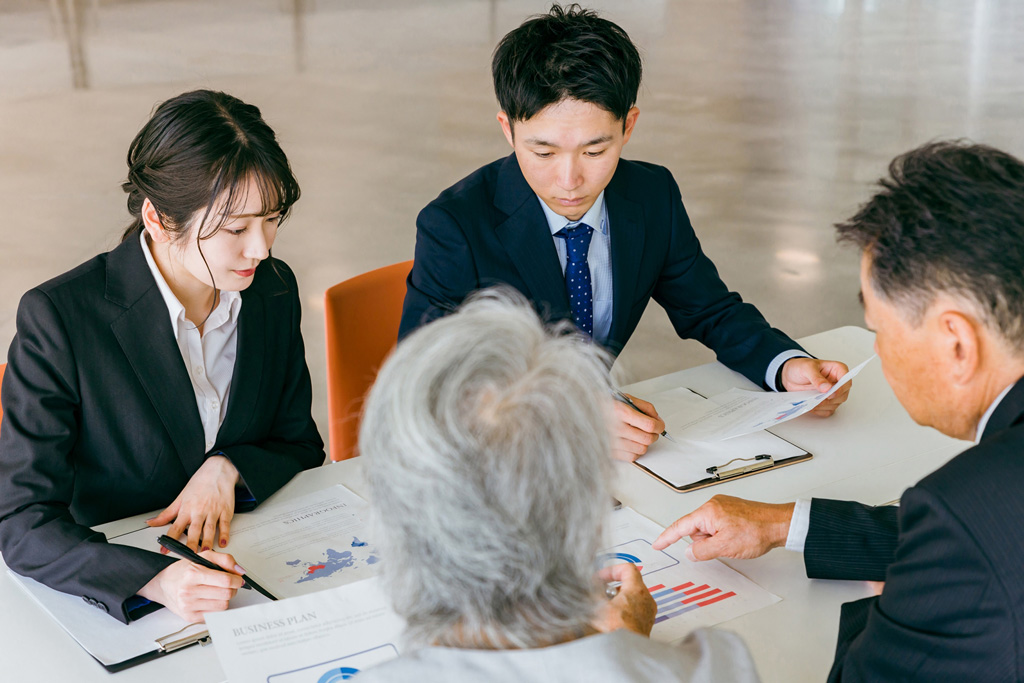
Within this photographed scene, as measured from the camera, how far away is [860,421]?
2082 millimetres

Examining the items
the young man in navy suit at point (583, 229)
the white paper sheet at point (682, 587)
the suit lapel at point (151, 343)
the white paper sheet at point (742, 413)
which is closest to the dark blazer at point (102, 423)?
the suit lapel at point (151, 343)

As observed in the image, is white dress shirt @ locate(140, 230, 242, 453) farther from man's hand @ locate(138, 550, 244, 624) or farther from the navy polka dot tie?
the navy polka dot tie

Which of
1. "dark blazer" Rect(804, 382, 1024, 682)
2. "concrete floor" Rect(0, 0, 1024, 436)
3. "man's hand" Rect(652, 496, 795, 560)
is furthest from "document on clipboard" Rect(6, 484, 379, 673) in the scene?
"concrete floor" Rect(0, 0, 1024, 436)

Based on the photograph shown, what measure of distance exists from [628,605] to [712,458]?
63 centimetres

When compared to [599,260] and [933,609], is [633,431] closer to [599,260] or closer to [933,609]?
[599,260]

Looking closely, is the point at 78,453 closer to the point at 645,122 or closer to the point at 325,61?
the point at 645,122

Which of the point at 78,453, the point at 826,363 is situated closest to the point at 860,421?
the point at 826,363

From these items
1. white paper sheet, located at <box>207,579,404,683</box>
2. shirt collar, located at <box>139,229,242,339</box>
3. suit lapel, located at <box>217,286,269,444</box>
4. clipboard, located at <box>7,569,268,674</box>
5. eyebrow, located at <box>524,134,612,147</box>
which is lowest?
clipboard, located at <box>7,569,268,674</box>

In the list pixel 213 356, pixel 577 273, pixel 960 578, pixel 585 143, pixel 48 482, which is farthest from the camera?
pixel 577 273

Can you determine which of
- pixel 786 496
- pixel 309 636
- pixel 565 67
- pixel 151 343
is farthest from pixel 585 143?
pixel 309 636

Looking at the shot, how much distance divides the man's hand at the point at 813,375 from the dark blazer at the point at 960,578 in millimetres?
900

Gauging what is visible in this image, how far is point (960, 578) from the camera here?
1076 mm

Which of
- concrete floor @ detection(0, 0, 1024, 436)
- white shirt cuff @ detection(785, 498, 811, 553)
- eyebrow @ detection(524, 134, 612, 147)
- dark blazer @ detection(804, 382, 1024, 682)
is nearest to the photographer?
dark blazer @ detection(804, 382, 1024, 682)

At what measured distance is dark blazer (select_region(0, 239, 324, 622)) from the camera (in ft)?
5.02
